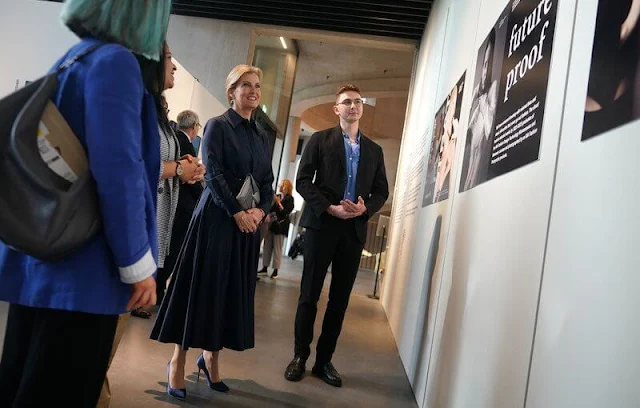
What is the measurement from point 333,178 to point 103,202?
2.02 m

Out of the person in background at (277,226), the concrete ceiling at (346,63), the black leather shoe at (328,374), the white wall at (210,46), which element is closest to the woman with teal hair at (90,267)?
the black leather shoe at (328,374)

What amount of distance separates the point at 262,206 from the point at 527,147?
52.4 inches

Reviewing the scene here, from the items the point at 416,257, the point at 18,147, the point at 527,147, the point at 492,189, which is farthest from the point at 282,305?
the point at 18,147

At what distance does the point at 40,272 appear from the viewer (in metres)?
0.98

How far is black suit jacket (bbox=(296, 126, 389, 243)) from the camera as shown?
2830 mm

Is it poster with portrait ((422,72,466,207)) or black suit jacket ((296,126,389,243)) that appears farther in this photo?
black suit jacket ((296,126,389,243))

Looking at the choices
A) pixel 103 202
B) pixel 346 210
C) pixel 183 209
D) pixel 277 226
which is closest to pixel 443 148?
pixel 346 210

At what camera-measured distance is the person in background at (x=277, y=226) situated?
7.11 m

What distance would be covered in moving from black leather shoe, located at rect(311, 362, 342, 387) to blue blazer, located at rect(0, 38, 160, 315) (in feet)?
6.42

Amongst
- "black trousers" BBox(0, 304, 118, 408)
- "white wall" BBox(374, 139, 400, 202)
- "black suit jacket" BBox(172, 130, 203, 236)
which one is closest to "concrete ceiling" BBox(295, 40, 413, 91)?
"white wall" BBox(374, 139, 400, 202)

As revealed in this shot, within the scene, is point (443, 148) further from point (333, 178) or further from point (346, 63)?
point (346, 63)

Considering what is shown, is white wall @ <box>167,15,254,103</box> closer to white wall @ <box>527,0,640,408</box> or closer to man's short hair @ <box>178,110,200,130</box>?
man's short hair @ <box>178,110,200,130</box>

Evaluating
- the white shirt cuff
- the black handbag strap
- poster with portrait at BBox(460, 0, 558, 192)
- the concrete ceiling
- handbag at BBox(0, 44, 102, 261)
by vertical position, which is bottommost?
the white shirt cuff

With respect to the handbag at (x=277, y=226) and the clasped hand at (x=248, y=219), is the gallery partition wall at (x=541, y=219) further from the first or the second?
the handbag at (x=277, y=226)
